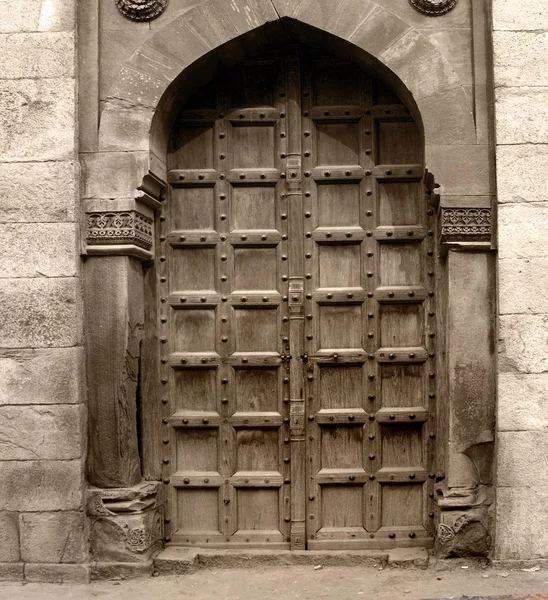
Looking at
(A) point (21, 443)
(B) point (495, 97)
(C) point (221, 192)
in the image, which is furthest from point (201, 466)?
(B) point (495, 97)

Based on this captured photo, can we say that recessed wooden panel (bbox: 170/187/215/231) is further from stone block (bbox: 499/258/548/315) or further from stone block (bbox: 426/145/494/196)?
stone block (bbox: 499/258/548/315)

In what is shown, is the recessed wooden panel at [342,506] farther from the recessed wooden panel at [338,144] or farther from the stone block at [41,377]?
the recessed wooden panel at [338,144]

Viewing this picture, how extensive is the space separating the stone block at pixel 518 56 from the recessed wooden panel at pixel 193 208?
75.7 inches

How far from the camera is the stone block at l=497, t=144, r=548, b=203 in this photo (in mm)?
4621

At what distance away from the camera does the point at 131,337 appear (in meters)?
4.86

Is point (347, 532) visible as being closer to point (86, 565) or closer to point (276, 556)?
point (276, 556)

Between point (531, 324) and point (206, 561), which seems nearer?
point (531, 324)

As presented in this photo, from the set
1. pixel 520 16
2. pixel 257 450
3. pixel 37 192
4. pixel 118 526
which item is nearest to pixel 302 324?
pixel 257 450

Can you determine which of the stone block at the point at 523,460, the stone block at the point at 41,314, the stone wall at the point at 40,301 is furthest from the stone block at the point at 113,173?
the stone block at the point at 523,460

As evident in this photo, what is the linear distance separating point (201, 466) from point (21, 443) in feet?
3.75

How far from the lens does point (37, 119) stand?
4.79 metres

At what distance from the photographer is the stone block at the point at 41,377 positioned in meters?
4.73

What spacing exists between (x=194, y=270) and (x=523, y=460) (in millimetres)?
2329

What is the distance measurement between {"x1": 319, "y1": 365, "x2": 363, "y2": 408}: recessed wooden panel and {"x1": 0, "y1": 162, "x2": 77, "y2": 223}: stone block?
188 centimetres
